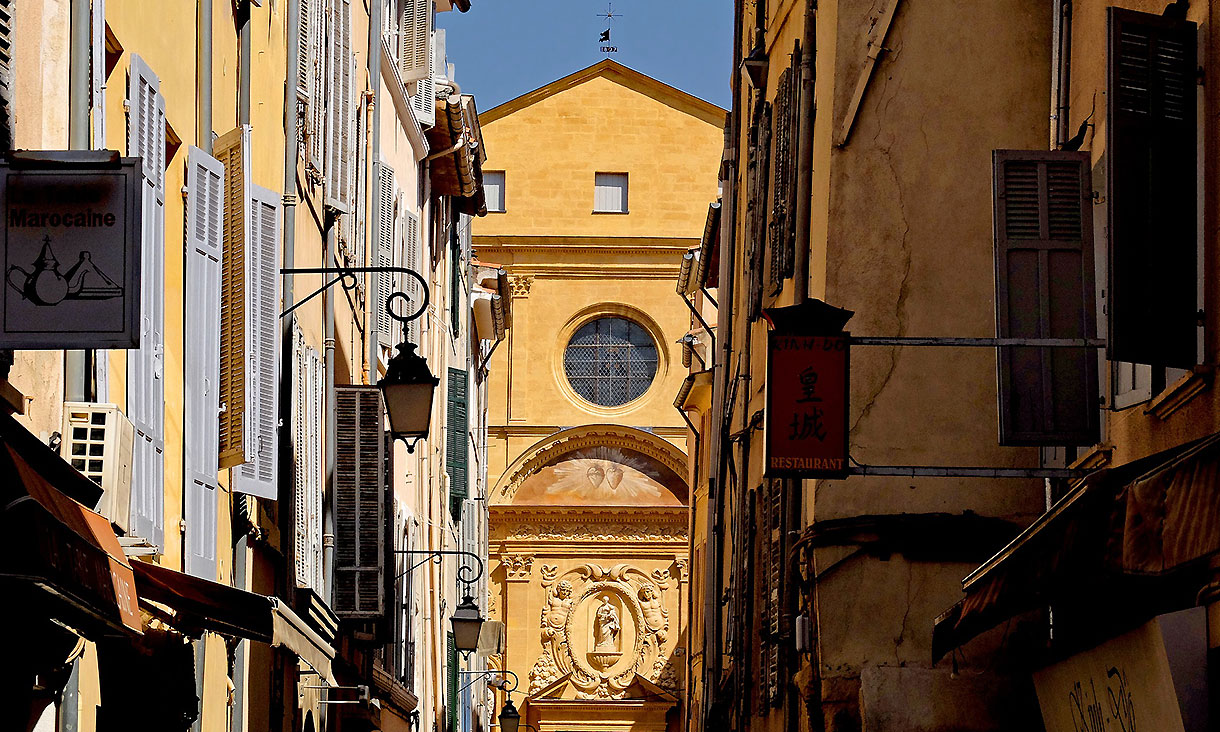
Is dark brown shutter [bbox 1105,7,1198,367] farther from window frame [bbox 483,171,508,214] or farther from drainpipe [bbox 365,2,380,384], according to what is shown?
window frame [bbox 483,171,508,214]

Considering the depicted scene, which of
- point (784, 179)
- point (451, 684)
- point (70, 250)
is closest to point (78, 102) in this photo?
point (70, 250)

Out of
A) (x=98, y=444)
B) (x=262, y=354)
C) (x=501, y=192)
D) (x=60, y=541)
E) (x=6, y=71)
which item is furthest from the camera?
(x=501, y=192)

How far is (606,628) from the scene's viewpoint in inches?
1606

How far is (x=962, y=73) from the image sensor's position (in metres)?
11.0

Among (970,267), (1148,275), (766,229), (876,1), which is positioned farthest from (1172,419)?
(766,229)

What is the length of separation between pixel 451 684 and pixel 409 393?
55.4 ft

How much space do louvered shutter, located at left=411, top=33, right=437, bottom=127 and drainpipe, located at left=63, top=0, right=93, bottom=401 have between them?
1447 cm

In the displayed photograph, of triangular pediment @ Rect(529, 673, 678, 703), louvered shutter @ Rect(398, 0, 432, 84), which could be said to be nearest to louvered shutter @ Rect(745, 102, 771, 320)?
louvered shutter @ Rect(398, 0, 432, 84)

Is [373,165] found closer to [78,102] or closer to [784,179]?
[784,179]

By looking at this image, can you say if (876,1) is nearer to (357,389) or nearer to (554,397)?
(357,389)

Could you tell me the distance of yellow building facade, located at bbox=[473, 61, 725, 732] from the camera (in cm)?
4072

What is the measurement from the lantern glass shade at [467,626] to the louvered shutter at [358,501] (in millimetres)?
4976

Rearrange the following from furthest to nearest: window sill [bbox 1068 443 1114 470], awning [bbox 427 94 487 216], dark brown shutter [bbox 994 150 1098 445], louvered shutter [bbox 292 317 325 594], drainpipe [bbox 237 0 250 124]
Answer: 1. awning [bbox 427 94 487 216]
2. louvered shutter [bbox 292 317 325 594]
3. drainpipe [bbox 237 0 250 124]
4. dark brown shutter [bbox 994 150 1098 445]
5. window sill [bbox 1068 443 1114 470]

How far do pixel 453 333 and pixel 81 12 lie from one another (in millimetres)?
20462
